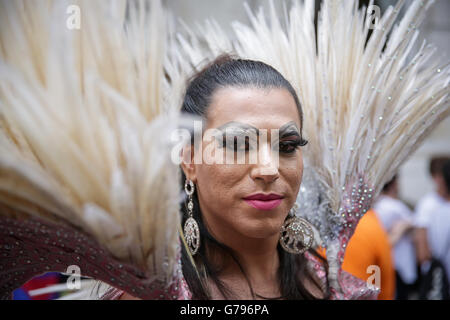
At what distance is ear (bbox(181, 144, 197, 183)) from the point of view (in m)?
1.18

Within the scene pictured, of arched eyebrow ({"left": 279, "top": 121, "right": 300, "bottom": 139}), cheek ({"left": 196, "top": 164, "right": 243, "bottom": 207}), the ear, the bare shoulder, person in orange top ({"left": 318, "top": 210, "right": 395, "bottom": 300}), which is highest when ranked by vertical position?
arched eyebrow ({"left": 279, "top": 121, "right": 300, "bottom": 139})

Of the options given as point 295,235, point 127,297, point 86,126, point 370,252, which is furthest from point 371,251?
point 86,126

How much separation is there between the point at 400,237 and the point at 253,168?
2507 mm

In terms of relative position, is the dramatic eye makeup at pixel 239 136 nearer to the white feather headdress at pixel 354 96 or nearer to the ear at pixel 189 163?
the ear at pixel 189 163

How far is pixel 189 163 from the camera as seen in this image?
3.93ft

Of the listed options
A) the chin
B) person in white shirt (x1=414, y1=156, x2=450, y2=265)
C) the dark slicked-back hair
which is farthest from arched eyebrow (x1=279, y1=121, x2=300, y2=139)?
person in white shirt (x1=414, y1=156, x2=450, y2=265)

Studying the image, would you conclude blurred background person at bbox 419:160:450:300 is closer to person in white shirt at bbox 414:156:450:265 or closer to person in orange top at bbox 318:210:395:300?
person in white shirt at bbox 414:156:450:265

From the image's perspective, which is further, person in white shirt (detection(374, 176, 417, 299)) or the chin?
person in white shirt (detection(374, 176, 417, 299))

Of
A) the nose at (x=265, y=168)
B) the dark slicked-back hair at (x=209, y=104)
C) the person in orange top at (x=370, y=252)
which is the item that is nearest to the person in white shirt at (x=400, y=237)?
the person in orange top at (x=370, y=252)

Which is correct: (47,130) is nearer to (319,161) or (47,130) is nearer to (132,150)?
(132,150)

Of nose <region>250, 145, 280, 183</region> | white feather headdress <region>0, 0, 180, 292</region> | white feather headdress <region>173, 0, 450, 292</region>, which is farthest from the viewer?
white feather headdress <region>173, 0, 450, 292</region>

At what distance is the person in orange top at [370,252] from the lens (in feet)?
6.29

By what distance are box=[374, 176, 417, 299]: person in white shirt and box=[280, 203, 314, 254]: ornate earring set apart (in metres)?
2.05
